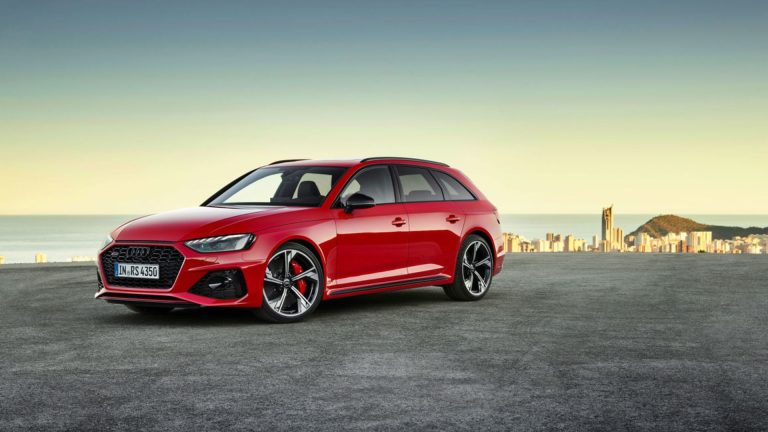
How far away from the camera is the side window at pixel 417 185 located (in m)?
11.6

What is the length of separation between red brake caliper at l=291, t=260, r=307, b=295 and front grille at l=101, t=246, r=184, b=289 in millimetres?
1158

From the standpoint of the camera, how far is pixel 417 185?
1183cm

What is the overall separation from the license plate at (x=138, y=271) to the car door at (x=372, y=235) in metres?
1.88

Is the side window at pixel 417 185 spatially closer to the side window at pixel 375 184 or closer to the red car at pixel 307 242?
the red car at pixel 307 242

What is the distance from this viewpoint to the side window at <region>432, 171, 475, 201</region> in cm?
1227

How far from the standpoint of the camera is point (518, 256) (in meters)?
23.2

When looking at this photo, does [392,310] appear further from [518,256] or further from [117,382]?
[518,256]

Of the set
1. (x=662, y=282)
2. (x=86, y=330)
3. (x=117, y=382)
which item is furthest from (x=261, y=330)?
(x=662, y=282)

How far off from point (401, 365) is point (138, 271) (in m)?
3.52

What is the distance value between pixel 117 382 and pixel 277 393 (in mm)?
1195

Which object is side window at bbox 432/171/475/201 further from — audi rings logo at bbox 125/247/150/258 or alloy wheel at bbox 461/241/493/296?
audi rings logo at bbox 125/247/150/258

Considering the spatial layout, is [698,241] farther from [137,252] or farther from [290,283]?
[137,252]

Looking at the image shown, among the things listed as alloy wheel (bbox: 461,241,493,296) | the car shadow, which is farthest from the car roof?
the car shadow

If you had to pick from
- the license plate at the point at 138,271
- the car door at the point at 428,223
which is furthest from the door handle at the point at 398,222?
the license plate at the point at 138,271
